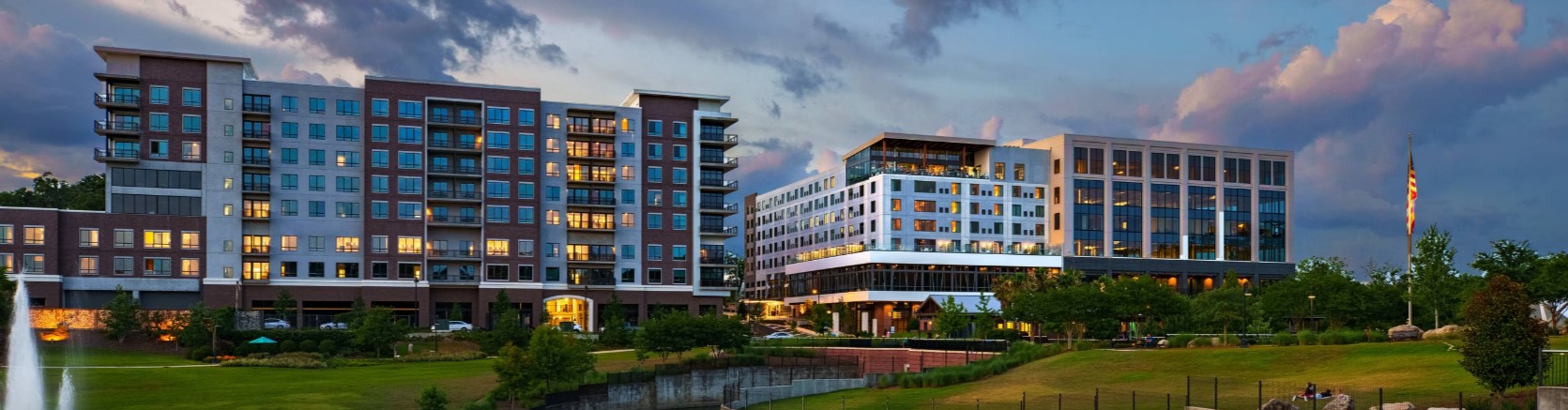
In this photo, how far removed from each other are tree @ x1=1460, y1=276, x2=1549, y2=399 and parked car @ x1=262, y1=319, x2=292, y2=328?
295ft

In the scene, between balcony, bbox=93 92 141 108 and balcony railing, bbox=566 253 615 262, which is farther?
balcony railing, bbox=566 253 615 262

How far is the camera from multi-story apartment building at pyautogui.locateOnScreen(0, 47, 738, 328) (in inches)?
4240

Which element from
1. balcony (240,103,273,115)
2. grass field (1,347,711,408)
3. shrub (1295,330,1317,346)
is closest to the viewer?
grass field (1,347,711,408)

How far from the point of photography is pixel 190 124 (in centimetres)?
10919

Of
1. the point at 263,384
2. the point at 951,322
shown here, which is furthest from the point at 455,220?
the point at 263,384

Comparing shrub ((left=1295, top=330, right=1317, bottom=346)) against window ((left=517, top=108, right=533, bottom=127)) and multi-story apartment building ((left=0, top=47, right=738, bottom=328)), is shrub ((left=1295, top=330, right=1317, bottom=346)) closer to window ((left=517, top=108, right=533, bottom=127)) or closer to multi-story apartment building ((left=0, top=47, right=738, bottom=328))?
multi-story apartment building ((left=0, top=47, right=738, bottom=328))

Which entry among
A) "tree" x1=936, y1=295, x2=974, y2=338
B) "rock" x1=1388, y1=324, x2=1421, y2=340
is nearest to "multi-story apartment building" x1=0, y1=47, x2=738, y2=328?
"tree" x1=936, y1=295, x2=974, y2=338

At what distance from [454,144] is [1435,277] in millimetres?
87155

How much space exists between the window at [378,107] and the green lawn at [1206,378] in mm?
68395

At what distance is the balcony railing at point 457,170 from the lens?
11669cm

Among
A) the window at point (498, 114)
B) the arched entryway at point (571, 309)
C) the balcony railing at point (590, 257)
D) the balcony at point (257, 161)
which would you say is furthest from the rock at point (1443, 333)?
the balcony at point (257, 161)

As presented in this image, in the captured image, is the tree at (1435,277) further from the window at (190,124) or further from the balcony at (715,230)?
the window at (190,124)

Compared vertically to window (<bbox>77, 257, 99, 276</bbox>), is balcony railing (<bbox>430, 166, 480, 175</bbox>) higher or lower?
higher

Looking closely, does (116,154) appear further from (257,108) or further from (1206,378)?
(1206,378)
